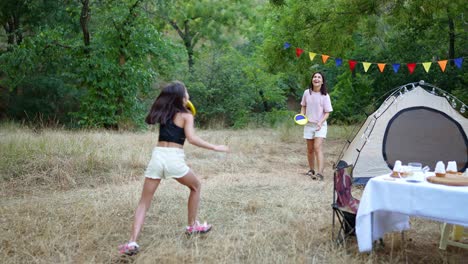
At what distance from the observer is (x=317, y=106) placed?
290 inches

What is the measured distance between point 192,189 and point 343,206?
1414mm

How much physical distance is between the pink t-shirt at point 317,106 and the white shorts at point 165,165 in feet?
11.9

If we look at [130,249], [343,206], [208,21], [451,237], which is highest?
[208,21]

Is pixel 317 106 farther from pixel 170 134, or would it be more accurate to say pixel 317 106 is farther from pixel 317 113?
pixel 170 134

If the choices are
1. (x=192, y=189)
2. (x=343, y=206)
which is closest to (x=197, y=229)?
(x=192, y=189)

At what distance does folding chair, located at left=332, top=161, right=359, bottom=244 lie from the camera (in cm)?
439

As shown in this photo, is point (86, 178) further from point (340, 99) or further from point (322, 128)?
point (340, 99)

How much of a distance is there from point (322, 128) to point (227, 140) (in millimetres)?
3730

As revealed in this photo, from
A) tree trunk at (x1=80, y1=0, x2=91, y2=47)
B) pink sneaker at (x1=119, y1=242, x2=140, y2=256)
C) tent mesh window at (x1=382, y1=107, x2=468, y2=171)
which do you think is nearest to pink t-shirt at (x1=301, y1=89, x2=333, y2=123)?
tent mesh window at (x1=382, y1=107, x2=468, y2=171)

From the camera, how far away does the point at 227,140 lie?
10.8 m

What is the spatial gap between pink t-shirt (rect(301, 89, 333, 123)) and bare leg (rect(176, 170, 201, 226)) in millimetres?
3431

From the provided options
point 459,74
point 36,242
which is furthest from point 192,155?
point 459,74

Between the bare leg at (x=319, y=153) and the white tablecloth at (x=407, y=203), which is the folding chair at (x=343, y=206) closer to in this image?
the white tablecloth at (x=407, y=203)

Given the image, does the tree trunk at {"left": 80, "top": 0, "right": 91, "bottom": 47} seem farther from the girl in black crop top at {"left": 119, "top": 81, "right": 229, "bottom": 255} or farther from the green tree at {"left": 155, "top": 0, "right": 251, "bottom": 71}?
the girl in black crop top at {"left": 119, "top": 81, "right": 229, "bottom": 255}
